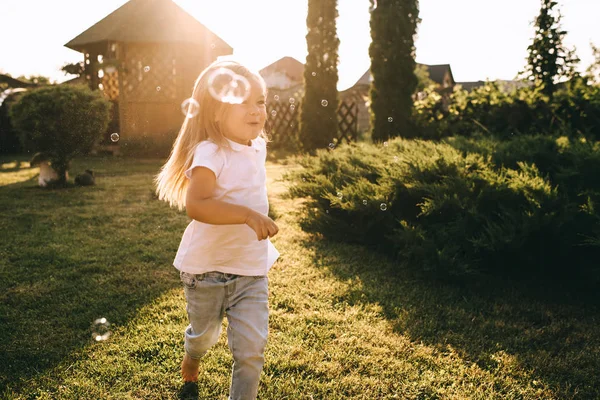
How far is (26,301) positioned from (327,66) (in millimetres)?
14072

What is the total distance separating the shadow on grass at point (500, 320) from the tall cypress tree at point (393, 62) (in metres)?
8.10

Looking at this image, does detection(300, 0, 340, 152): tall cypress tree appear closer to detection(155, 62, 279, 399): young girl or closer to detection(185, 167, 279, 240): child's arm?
detection(155, 62, 279, 399): young girl

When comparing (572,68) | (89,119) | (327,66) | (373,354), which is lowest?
(373,354)

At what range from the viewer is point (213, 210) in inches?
78.6

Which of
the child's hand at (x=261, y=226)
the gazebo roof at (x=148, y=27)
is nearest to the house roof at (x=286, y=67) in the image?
the gazebo roof at (x=148, y=27)

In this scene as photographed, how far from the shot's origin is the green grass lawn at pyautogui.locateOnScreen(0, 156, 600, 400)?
259 centimetres

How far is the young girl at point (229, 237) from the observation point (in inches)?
83.9

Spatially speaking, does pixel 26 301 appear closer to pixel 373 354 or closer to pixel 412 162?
pixel 373 354

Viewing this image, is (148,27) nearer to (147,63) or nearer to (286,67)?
(147,63)

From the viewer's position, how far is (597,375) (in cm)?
272

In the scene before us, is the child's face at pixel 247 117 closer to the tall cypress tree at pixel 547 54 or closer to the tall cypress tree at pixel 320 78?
the tall cypress tree at pixel 547 54

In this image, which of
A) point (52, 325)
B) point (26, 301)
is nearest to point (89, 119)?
point (26, 301)

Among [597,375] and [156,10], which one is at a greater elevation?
[156,10]

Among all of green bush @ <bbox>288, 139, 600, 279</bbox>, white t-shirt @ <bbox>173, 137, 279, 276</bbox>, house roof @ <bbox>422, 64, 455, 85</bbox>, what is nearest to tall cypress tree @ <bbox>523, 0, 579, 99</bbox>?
green bush @ <bbox>288, 139, 600, 279</bbox>
